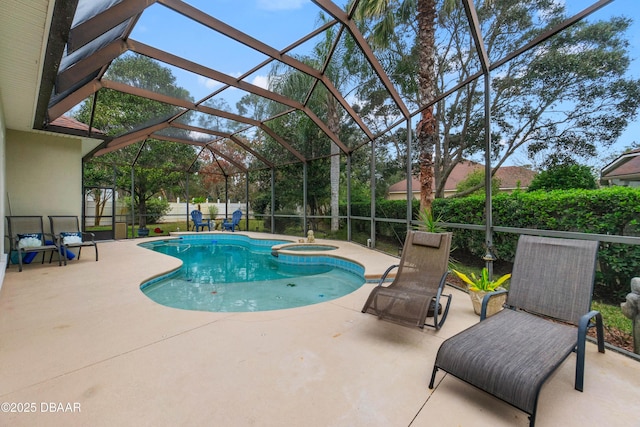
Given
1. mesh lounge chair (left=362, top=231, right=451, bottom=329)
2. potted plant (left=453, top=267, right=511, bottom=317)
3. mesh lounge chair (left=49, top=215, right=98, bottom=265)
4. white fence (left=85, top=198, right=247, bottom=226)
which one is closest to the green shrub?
white fence (left=85, top=198, right=247, bottom=226)

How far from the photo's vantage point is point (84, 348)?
7.95 ft

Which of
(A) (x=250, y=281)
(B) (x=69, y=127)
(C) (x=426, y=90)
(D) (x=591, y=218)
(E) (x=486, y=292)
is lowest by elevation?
(A) (x=250, y=281)

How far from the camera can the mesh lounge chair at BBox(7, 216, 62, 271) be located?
214 inches

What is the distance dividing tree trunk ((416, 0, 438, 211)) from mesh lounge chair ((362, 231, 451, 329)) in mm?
2821

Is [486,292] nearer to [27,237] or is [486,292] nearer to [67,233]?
[27,237]

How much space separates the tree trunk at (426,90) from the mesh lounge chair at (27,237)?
8.04 m

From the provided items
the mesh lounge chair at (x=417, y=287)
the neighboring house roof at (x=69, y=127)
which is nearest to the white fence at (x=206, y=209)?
the neighboring house roof at (x=69, y=127)

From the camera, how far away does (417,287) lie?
10.5ft

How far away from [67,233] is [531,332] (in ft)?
28.6

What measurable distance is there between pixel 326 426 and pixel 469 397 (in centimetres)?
102

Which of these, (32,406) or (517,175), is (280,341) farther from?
(517,175)

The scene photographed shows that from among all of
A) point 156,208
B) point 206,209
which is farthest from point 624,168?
point 156,208

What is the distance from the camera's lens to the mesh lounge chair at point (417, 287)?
2555 millimetres

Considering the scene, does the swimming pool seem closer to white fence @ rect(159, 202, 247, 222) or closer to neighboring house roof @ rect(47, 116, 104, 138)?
neighboring house roof @ rect(47, 116, 104, 138)
